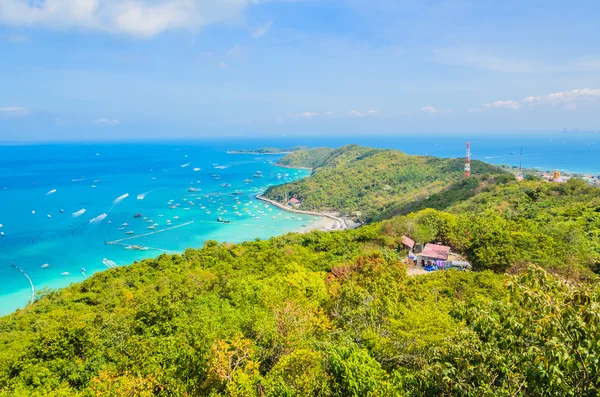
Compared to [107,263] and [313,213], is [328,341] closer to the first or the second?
[107,263]

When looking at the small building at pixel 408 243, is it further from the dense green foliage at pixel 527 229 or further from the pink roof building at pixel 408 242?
the dense green foliage at pixel 527 229

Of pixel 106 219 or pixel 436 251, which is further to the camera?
pixel 106 219

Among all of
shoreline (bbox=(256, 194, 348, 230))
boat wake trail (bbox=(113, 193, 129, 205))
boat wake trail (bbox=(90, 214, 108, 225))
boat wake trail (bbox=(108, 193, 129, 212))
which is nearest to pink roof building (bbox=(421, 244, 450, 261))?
shoreline (bbox=(256, 194, 348, 230))

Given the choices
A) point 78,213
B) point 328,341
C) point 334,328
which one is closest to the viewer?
point 328,341

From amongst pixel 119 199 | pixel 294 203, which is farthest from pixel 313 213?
pixel 119 199

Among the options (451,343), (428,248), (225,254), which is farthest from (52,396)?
(428,248)

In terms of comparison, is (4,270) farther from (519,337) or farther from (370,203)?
(370,203)

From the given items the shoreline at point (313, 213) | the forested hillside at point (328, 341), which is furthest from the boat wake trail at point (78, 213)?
the forested hillside at point (328, 341)
